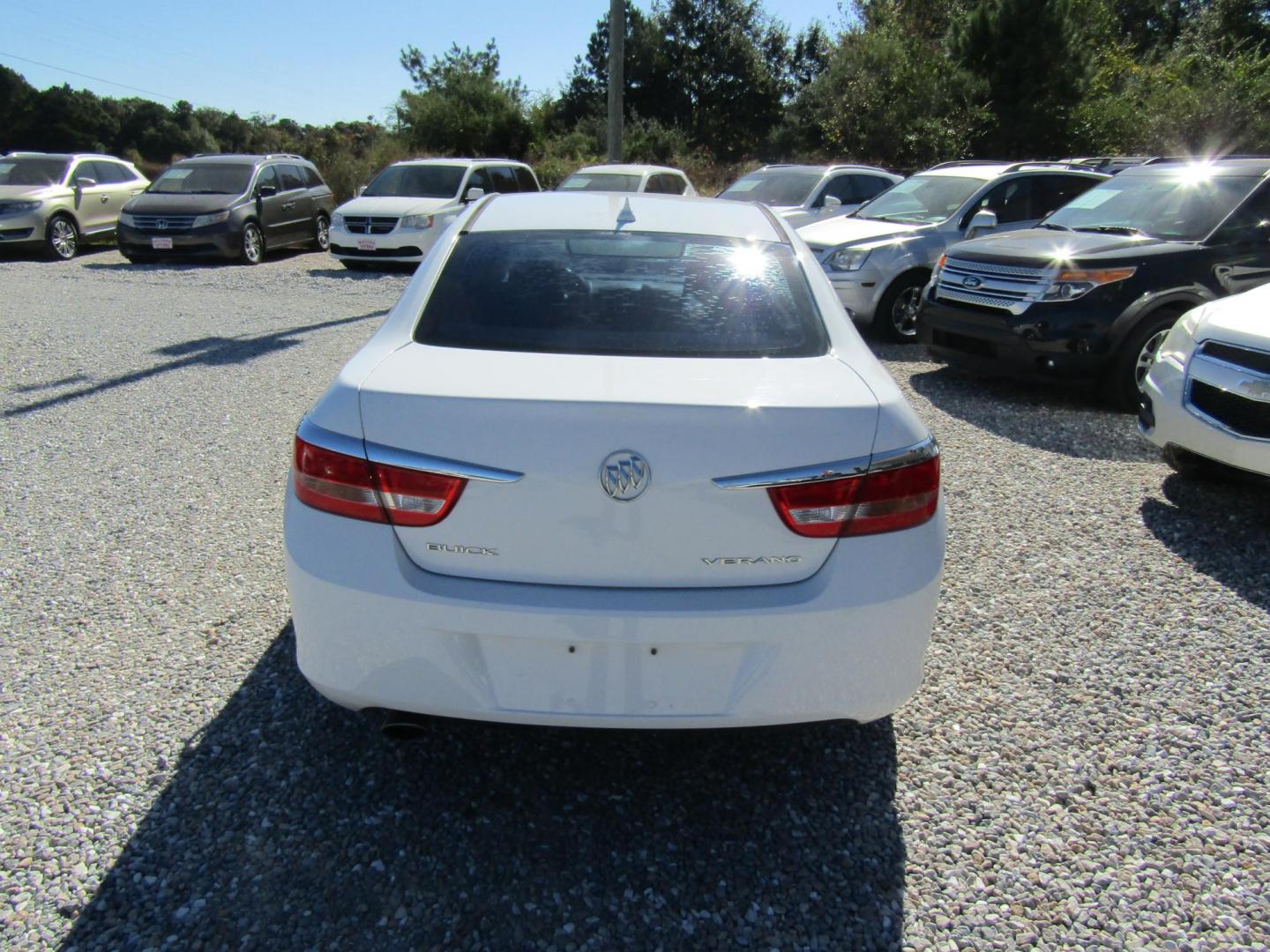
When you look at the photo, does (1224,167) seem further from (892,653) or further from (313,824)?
(313,824)

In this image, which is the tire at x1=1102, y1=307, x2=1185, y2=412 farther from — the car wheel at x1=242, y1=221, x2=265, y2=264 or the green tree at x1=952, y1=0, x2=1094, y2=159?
the green tree at x1=952, y1=0, x2=1094, y2=159

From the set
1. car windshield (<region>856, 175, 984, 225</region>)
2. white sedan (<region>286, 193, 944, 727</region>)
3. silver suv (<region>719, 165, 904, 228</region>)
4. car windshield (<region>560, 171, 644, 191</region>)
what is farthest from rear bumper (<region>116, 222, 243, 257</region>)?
white sedan (<region>286, 193, 944, 727</region>)

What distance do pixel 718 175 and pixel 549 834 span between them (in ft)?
107

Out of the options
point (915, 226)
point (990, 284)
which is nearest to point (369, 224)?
point (915, 226)

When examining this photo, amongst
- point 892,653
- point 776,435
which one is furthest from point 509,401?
point 892,653

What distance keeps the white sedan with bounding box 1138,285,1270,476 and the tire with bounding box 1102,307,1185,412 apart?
4.68 feet

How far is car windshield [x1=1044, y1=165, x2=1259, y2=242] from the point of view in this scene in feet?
24.0

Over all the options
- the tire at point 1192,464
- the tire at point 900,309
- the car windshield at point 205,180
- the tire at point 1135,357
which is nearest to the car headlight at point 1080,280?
the tire at point 1135,357

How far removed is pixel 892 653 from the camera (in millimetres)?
2438

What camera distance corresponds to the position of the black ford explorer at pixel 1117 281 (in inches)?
275

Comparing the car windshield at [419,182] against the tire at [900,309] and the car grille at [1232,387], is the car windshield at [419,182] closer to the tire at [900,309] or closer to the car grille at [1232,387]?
the tire at [900,309]

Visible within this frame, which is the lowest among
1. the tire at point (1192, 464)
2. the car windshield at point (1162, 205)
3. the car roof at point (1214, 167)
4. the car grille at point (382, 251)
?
the car grille at point (382, 251)

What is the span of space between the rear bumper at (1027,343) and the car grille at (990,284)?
89mm

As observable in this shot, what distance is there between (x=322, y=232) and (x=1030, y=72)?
20.6 meters
